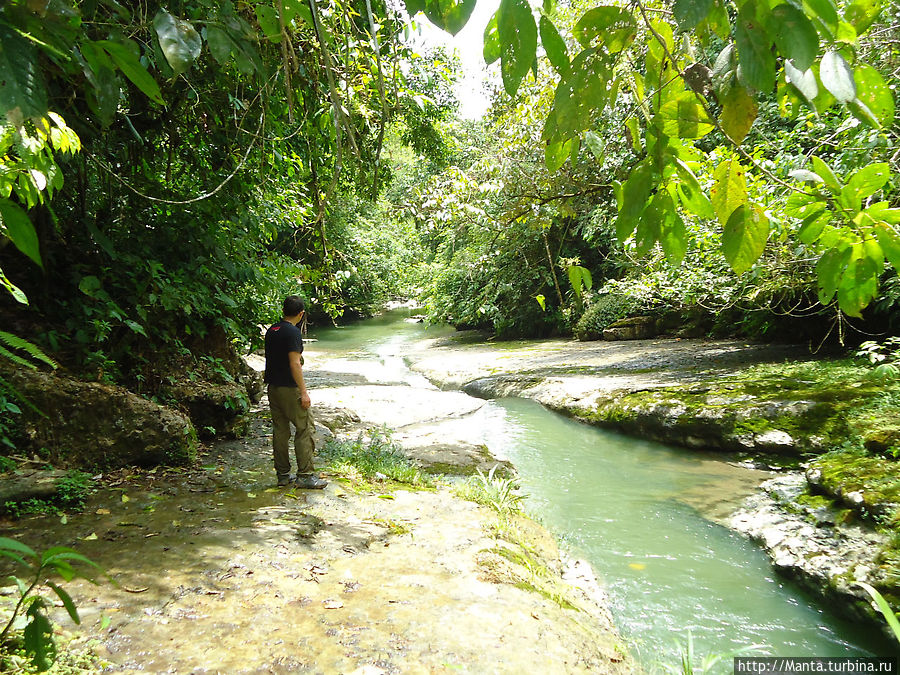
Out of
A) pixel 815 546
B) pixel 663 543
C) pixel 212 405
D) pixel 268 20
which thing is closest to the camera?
pixel 268 20

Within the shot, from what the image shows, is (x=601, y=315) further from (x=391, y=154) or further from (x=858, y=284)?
(x=858, y=284)

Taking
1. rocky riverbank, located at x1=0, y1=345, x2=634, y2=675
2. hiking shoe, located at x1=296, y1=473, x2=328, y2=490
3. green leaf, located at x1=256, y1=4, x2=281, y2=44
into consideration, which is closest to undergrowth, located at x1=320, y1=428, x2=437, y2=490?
rocky riverbank, located at x1=0, y1=345, x2=634, y2=675

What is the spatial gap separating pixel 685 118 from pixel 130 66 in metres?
1.08

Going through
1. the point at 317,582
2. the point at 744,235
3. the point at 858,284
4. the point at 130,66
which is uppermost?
the point at 130,66

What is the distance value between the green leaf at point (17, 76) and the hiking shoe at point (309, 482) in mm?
4257

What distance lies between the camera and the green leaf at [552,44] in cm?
88

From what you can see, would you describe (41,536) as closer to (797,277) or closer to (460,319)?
(797,277)

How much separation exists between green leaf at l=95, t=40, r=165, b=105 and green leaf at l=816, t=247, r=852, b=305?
1.31 meters

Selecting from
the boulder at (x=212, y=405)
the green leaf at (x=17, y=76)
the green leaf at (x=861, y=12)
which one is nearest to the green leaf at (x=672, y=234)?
the green leaf at (x=861, y=12)

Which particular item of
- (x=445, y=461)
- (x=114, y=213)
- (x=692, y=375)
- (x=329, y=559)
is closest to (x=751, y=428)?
(x=692, y=375)

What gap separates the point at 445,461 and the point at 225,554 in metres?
3.39

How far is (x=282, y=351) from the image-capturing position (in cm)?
478

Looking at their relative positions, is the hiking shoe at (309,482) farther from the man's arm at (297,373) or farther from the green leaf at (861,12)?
the green leaf at (861,12)

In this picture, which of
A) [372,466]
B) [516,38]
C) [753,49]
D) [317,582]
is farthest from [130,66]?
[372,466]
